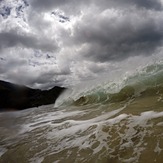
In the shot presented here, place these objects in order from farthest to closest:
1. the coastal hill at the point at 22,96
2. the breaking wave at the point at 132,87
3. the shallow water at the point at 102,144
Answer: the coastal hill at the point at 22,96 → the breaking wave at the point at 132,87 → the shallow water at the point at 102,144

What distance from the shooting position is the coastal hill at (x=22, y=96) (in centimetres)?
9425

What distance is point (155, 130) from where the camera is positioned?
18.0ft

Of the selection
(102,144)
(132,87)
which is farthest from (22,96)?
(102,144)

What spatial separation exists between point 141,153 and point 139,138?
817 millimetres

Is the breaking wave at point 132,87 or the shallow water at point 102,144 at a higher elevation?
the breaking wave at point 132,87

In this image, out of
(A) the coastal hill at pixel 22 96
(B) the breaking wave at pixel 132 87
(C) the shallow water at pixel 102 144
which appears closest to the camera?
(C) the shallow water at pixel 102 144

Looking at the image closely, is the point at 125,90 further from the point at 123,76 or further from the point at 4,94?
the point at 4,94

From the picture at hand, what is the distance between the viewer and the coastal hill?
94250 millimetres

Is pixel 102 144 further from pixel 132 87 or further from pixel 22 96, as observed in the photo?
pixel 22 96

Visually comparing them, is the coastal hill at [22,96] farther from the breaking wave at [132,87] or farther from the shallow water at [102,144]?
the shallow water at [102,144]

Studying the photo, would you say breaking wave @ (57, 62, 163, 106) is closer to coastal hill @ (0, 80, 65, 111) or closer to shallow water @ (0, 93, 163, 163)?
shallow water @ (0, 93, 163, 163)

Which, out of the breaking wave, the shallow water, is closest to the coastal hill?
the breaking wave

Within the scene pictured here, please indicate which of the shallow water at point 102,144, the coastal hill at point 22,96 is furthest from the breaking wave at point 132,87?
the coastal hill at point 22,96

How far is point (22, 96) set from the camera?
10875 cm
